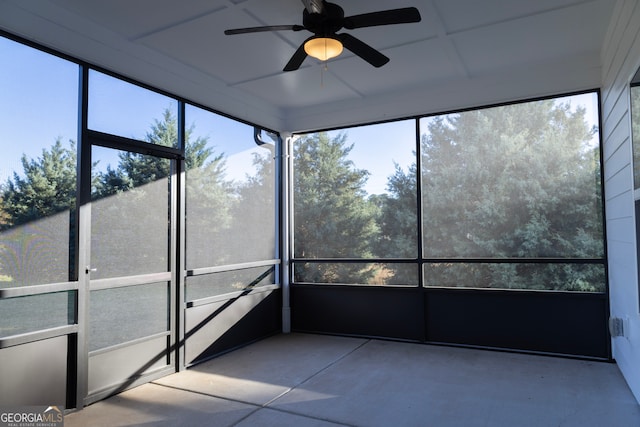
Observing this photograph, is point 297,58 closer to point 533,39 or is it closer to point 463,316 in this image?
point 533,39

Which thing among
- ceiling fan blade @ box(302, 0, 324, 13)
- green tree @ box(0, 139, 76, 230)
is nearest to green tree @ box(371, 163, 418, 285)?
ceiling fan blade @ box(302, 0, 324, 13)

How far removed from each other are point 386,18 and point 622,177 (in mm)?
2215

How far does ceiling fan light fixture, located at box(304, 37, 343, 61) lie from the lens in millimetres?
2664

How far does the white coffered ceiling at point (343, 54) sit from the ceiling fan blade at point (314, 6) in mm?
463

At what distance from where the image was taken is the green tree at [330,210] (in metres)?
5.10

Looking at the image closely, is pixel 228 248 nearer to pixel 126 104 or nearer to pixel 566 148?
pixel 126 104

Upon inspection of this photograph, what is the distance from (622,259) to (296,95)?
354cm

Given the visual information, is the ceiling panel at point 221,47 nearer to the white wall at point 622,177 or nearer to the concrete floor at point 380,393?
the white wall at point 622,177

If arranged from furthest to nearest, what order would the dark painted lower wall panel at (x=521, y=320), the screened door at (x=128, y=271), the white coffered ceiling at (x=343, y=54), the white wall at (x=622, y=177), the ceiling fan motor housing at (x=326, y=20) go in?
the dark painted lower wall panel at (x=521, y=320)
the screened door at (x=128, y=271)
the white coffered ceiling at (x=343, y=54)
the white wall at (x=622, y=177)
the ceiling fan motor housing at (x=326, y=20)

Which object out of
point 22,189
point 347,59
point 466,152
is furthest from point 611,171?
point 22,189

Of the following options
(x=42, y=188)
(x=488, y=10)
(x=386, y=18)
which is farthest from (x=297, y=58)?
(x=42, y=188)

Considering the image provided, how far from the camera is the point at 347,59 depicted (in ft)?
12.9

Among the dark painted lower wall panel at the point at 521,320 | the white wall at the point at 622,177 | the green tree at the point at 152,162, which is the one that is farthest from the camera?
the dark painted lower wall panel at the point at 521,320

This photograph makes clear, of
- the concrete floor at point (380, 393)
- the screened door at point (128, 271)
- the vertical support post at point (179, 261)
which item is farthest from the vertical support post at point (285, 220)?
the screened door at point (128, 271)
